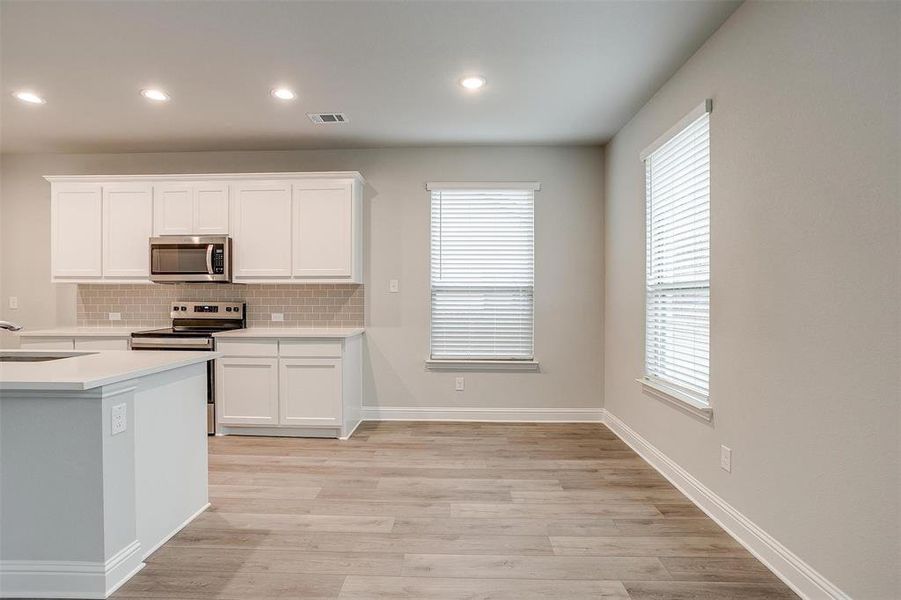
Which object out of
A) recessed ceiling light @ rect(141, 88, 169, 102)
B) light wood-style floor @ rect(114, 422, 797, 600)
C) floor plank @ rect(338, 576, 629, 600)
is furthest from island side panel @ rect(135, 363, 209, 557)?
recessed ceiling light @ rect(141, 88, 169, 102)

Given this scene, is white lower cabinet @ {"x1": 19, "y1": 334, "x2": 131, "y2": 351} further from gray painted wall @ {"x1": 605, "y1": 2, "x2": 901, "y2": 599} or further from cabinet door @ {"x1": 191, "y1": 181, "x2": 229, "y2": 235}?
gray painted wall @ {"x1": 605, "y1": 2, "x2": 901, "y2": 599}

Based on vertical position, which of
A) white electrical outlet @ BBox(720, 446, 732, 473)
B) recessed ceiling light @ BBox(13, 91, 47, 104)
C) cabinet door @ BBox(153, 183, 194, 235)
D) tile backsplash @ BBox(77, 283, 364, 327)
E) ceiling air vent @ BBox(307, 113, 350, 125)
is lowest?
white electrical outlet @ BBox(720, 446, 732, 473)

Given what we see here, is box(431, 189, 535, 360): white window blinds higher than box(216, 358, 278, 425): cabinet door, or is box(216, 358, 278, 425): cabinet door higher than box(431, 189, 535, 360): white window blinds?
box(431, 189, 535, 360): white window blinds

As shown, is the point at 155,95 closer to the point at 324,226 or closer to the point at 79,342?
the point at 324,226

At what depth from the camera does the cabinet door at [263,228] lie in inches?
159

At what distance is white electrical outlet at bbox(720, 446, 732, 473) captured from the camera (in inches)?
90.9

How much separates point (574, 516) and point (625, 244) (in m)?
2.21

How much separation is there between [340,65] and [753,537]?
3.32 metres

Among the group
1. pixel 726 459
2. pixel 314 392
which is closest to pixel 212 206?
pixel 314 392

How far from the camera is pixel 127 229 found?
13.6 feet

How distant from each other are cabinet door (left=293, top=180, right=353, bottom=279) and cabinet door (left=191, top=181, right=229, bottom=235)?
650 millimetres

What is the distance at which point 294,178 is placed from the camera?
4.04 m

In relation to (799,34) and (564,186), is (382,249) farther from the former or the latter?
(799,34)

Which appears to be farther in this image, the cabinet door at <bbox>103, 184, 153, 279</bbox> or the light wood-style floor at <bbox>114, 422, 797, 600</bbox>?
the cabinet door at <bbox>103, 184, 153, 279</bbox>
